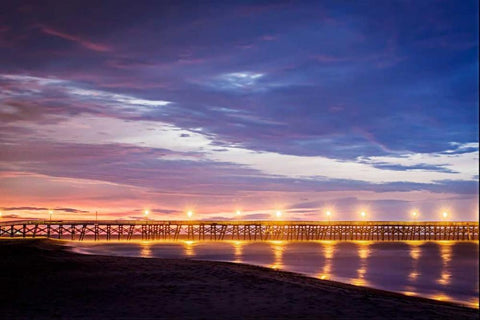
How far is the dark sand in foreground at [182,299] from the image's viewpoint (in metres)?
11.9

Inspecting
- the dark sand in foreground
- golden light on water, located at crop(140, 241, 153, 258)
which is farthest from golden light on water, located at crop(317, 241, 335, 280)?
golden light on water, located at crop(140, 241, 153, 258)

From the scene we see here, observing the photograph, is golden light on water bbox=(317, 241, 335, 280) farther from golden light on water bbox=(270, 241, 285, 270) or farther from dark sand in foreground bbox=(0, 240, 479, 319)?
dark sand in foreground bbox=(0, 240, 479, 319)

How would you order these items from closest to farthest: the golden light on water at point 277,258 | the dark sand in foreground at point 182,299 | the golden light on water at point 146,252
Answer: the dark sand in foreground at point 182,299, the golden light on water at point 277,258, the golden light on water at point 146,252

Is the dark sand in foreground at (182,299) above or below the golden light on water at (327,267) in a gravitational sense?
above

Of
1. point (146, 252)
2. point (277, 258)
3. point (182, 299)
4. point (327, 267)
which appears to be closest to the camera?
point (182, 299)

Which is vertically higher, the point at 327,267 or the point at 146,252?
the point at 327,267

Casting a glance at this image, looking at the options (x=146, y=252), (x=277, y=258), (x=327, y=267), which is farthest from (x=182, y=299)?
(x=146, y=252)

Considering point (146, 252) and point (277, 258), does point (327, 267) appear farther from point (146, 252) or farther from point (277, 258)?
point (146, 252)

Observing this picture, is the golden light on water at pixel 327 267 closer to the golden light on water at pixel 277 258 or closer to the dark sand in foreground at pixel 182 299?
the golden light on water at pixel 277 258

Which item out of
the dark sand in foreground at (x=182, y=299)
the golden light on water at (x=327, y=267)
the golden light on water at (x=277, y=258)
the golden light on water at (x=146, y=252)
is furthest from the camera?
the golden light on water at (x=146, y=252)

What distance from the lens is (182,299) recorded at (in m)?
13.8

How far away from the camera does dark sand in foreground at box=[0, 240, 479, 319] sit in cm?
1188

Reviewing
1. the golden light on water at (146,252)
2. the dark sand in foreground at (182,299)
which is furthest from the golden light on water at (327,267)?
the golden light on water at (146,252)

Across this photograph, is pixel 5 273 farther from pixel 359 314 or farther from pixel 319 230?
pixel 319 230
